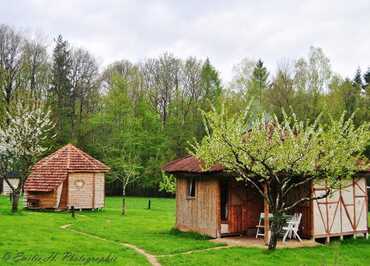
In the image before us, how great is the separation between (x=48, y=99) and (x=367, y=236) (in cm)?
3746

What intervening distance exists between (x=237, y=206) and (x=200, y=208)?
1.56 m

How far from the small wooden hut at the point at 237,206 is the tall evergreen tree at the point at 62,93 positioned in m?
30.4

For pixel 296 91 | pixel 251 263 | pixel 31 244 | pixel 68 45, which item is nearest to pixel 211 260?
pixel 251 263

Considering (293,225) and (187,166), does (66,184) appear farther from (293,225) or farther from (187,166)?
(293,225)

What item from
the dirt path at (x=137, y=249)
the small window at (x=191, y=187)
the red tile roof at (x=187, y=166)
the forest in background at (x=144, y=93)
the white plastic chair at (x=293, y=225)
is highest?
the forest in background at (x=144, y=93)

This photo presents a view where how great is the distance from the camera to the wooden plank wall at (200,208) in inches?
765

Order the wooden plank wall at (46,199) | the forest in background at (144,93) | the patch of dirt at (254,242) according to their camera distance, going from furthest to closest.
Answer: the forest in background at (144,93) < the wooden plank wall at (46,199) < the patch of dirt at (254,242)

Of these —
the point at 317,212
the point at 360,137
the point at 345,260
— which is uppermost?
the point at 360,137

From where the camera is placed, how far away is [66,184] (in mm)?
31562

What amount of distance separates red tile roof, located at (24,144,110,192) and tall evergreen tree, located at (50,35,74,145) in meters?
16.6

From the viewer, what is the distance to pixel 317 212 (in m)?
19.2

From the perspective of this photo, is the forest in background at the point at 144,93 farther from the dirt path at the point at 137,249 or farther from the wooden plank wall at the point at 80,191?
the dirt path at the point at 137,249

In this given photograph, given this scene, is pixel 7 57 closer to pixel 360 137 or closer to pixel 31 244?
pixel 31 244

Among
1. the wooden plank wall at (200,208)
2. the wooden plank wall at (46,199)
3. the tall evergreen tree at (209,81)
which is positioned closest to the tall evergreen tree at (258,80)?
the tall evergreen tree at (209,81)
